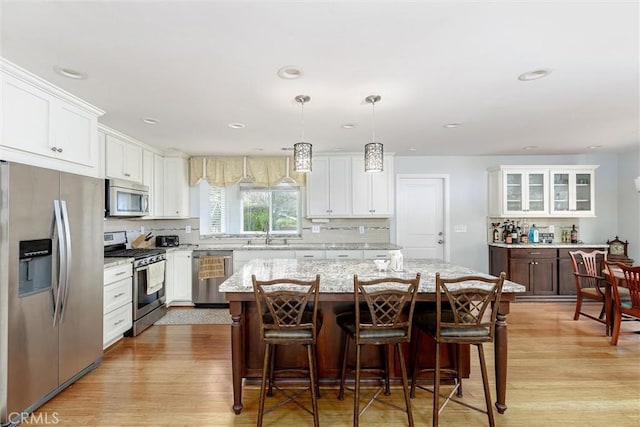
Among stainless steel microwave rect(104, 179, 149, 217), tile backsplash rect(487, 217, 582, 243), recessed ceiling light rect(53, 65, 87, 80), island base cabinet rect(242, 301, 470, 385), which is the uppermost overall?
recessed ceiling light rect(53, 65, 87, 80)

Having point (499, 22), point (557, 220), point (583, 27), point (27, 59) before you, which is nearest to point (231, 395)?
point (27, 59)

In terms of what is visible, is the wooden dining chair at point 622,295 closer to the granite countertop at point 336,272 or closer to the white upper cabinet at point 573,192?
the granite countertop at point 336,272

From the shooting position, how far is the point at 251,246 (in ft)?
16.5

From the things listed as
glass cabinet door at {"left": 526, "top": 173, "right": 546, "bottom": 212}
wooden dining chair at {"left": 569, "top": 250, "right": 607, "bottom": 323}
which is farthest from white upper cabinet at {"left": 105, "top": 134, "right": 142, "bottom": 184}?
glass cabinet door at {"left": 526, "top": 173, "right": 546, "bottom": 212}

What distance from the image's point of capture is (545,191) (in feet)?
17.6

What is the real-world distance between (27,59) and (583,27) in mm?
3302

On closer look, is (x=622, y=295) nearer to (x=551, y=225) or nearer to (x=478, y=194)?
(x=551, y=225)

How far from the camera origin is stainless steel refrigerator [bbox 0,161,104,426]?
2.05 m

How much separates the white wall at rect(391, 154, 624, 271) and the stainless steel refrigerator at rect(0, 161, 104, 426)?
429 cm

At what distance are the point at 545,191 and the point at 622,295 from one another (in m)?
2.20

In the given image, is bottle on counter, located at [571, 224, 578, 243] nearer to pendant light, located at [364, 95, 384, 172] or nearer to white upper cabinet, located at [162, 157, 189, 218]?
pendant light, located at [364, 95, 384, 172]

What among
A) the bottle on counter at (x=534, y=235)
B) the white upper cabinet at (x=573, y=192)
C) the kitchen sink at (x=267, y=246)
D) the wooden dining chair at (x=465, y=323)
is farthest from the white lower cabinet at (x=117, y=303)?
the white upper cabinet at (x=573, y=192)

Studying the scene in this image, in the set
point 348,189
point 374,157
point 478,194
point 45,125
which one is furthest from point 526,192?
point 45,125

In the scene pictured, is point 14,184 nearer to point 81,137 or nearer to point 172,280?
point 81,137
